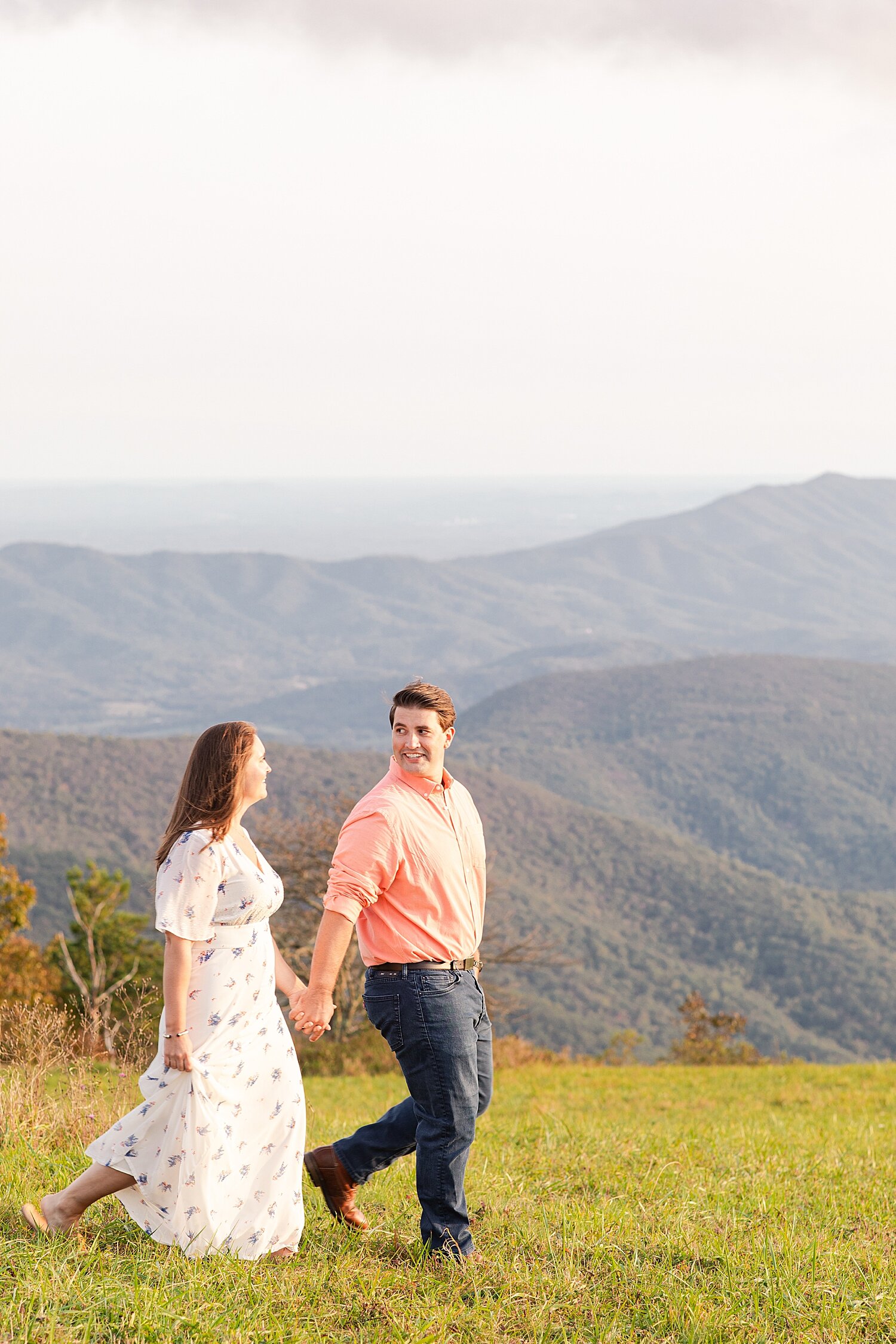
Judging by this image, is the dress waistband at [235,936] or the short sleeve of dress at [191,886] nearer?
the short sleeve of dress at [191,886]

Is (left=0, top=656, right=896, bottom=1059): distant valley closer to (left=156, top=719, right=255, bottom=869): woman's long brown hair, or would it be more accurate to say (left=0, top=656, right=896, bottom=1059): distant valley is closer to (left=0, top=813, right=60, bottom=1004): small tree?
(left=0, top=813, right=60, bottom=1004): small tree

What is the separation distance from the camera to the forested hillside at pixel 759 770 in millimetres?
159875

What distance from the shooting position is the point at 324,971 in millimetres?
3869

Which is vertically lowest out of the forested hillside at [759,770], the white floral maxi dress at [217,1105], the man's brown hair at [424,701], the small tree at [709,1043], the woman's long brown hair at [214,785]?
the forested hillside at [759,770]

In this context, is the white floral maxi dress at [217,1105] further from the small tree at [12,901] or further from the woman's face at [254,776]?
the small tree at [12,901]

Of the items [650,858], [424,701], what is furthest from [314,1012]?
[650,858]

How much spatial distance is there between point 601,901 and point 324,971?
106333 millimetres

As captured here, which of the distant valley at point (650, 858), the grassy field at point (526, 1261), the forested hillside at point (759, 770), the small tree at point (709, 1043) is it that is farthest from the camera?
the forested hillside at point (759, 770)

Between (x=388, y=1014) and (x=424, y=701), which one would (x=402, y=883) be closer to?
(x=388, y=1014)

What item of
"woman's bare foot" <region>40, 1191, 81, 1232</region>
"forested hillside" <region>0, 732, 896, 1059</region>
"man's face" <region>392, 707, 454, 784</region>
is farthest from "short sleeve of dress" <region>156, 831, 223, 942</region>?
"forested hillside" <region>0, 732, 896, 1059</region>

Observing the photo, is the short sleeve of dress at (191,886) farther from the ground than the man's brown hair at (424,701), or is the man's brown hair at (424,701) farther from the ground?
the man's brown hair at (424,701)

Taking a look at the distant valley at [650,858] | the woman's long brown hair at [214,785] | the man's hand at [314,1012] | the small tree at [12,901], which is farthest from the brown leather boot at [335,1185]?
the distant valley at [650,858]

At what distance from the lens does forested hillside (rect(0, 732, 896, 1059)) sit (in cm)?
8300

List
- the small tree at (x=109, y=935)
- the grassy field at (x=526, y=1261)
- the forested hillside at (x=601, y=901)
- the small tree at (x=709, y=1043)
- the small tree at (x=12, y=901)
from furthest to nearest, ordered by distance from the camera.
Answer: the forested hillside at (x=601, y=901), the small tree at (x=109, y=935), the small tree at (x=12, y=901), the small tree at (x=709, y=1043), the grassy field at (x=526, y=1261)
